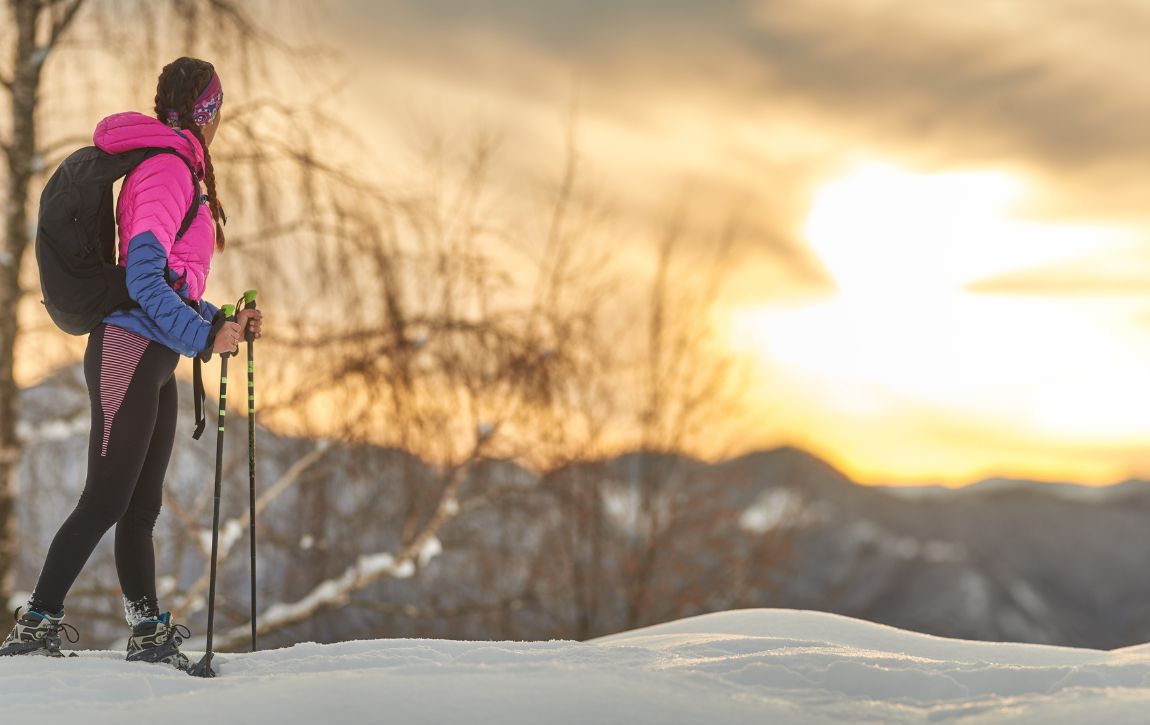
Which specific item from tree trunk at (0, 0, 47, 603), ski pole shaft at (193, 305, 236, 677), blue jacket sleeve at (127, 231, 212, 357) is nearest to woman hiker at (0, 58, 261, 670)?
blue jacket sleeve at (127, 231, 212, 357)

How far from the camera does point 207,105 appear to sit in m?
3.22

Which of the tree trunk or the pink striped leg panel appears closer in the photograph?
the pink striped leg panel

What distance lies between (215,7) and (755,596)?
928 cm

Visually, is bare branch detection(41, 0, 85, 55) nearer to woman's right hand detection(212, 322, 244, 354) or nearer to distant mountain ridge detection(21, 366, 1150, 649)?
distant mountain ridge detection(21, 366, 1150, 649)

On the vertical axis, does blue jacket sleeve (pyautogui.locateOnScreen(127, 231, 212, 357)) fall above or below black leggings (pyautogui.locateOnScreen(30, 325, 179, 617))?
above

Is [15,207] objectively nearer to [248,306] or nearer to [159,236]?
[248,306]

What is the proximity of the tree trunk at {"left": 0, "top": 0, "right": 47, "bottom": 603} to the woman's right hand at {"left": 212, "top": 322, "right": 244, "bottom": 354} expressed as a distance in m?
3.35

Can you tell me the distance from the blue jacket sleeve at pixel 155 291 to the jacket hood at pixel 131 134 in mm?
283

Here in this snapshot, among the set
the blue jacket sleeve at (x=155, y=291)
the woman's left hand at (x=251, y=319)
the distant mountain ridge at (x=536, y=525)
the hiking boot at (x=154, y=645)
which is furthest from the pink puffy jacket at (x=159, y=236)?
the distant mountain ridge at (x=536, y=525)

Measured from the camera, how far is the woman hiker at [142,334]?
9.81ft

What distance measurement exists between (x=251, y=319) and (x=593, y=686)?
153 centimetres

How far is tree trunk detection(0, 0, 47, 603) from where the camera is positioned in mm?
5727

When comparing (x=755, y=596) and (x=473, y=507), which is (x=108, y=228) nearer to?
(x=473, y=507)

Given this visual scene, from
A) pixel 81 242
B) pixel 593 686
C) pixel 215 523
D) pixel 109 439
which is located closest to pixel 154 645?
pixel 215 523
